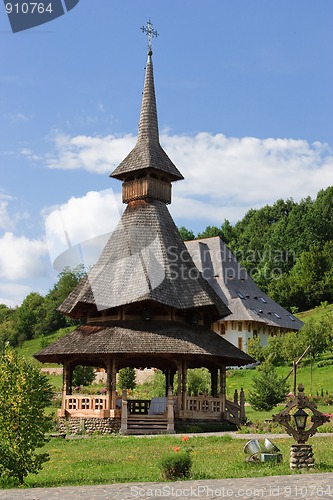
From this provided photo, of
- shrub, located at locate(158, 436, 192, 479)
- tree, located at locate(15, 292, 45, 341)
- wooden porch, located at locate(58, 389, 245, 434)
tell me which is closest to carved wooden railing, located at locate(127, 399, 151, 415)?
wooden porch, located at locate(58, 389, 245, 434)

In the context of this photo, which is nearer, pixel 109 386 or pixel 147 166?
pixel 109 386

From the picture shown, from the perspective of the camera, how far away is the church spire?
32.4 m

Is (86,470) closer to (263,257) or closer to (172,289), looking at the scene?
(172,289)

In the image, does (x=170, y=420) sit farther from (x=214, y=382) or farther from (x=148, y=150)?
(x=148, y=150)

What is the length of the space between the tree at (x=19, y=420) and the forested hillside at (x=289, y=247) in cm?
6264

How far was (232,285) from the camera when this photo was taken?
6000cm

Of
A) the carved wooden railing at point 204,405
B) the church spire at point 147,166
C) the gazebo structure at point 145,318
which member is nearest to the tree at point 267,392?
the gazebo structure at point 145,318

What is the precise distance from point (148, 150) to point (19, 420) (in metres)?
20.0

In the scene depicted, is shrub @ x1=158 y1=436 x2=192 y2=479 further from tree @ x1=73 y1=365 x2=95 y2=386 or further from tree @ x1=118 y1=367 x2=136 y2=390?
tree @ x1=118 y1=367 x2=136 y2=390

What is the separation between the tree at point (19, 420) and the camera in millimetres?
14656

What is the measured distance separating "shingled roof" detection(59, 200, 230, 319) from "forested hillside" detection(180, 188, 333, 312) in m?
46.8

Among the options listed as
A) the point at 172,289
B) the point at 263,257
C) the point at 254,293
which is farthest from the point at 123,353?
the point at 263,257

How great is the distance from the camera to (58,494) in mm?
12258

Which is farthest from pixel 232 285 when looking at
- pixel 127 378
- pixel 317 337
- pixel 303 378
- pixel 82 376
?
pixel 82 376
